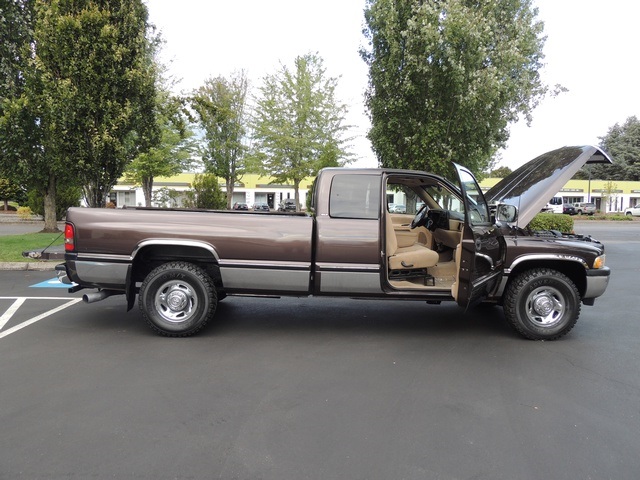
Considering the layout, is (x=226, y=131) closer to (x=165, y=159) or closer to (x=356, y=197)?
(x=165, y=159)

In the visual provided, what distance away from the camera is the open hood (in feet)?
17.7

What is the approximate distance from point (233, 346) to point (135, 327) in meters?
1.52

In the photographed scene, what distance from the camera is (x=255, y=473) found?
2.71 metres

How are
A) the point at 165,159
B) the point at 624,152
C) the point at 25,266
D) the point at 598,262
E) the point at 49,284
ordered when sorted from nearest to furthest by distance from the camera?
the point at 598,262, the point at 49,284, the point at 25,266, the point at 165,159, the point at 624,152

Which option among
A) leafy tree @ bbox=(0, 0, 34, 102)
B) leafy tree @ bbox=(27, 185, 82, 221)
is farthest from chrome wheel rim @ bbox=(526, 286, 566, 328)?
leafy tree @ bbox=(27, 185, 82, 221)

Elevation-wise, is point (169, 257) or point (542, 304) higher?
point (169, 257)

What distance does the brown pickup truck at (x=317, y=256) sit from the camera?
5164 mm

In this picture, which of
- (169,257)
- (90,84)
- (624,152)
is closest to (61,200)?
(90,84)

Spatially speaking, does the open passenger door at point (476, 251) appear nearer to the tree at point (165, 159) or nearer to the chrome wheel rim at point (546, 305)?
the chrome wheel rim at point (546, 305)

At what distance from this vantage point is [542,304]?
5.32 metres

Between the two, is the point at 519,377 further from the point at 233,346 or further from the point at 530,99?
the point at 530,99

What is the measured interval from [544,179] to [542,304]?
1.52 metres

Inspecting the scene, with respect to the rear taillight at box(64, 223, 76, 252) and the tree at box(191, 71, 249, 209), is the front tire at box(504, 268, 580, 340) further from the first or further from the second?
the tree at box(191, 71, 249, 209)

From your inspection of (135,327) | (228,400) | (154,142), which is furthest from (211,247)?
(154,142)
